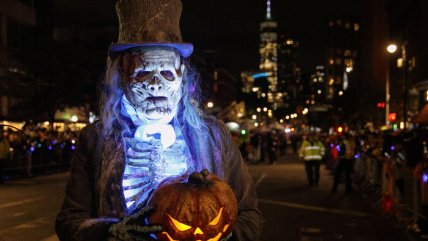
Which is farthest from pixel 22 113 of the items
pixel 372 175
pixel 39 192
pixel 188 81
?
pixel 188 81

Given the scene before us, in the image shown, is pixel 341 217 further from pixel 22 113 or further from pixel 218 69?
pixel 218 69

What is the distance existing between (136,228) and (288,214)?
10989mm

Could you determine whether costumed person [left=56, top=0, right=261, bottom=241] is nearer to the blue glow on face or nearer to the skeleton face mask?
the skeleton face mask

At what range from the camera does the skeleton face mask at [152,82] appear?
243 cm

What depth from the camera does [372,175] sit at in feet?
62.0

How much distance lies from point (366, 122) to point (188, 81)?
49.9 metres

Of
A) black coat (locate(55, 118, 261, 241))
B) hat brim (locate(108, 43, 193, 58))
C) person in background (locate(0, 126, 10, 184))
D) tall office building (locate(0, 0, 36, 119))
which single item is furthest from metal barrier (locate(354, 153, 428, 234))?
tall office building (locate(0, 0, 36, 119))

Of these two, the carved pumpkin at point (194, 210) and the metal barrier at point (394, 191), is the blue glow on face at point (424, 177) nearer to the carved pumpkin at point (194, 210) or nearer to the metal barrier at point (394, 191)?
the metal barrier at point (394, 191)

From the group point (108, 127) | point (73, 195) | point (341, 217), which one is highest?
Answer: point (108, 127)

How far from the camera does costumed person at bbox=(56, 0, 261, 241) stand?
2.40 metres

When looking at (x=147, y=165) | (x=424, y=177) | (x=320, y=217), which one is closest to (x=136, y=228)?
(x=147, y=165)

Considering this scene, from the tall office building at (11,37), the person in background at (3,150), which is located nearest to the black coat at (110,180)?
the person in background at (3,150)

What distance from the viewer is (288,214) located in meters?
12.8

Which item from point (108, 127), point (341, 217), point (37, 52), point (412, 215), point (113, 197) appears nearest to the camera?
point (113, 197)
